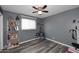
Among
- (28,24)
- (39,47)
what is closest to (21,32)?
(28,24)

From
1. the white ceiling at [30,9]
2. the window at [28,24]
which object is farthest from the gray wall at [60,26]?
the window at [28,24]

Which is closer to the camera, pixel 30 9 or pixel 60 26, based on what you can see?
pixel 30 9

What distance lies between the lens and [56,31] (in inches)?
40.4

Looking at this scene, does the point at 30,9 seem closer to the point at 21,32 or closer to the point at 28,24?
the point at 28,24

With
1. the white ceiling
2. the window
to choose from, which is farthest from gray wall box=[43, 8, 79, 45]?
the window

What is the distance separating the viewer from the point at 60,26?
0.98 m

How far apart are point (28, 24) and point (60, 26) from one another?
1.37 ft

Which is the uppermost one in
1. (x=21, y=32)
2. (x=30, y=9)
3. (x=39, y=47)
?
(x=30, y=9)

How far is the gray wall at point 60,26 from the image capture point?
916mm

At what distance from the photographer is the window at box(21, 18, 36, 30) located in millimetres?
892

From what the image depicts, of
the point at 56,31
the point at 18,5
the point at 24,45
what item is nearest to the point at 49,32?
the point at 56,31

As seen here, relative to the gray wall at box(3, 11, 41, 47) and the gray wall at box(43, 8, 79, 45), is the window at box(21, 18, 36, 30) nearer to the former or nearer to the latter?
the gray wall at box(3, 11, 41, 47)

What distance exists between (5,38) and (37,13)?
1.53ft
